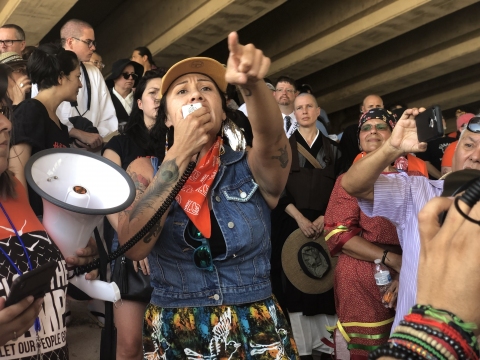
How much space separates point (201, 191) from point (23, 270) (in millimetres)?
668

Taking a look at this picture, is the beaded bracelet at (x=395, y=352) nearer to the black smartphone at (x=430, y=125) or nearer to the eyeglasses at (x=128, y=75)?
the black smartphone at (x=430, y=125)

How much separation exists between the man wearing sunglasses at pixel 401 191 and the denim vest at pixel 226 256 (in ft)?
1.73

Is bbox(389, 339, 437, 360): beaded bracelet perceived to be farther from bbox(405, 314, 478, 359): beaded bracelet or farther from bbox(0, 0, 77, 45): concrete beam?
bbox(0, 0, 77, 45): concrete beam

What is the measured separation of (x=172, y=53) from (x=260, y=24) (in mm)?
2281

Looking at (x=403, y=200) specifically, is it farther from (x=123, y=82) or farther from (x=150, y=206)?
(x=123, y=82)

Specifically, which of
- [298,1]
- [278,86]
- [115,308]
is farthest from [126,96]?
[298,1]

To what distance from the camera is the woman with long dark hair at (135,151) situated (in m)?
3.46

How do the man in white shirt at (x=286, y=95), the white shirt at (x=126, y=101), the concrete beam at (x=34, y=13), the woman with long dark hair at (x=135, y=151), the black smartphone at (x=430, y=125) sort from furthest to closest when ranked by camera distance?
the concrete beam at (x=34, y=13) < the man in white shirt at (x=286, y=95) < the white shirt at (x=126, y=101) < the woman with long dark hair at (x=135, y=151) < the black smartphone at (x=430, y=125)

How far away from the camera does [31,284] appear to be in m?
1.92

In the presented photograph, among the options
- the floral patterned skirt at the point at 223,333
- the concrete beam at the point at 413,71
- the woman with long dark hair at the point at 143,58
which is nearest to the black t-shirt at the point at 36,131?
the floral patterned skirt at the point at 223,333

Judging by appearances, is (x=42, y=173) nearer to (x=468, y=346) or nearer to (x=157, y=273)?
(x=157, y=273)

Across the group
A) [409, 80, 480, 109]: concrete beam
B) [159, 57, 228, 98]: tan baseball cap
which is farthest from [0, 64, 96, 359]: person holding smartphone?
[409, 80, 480, 109]: concrete beam

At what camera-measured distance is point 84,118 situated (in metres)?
4.79

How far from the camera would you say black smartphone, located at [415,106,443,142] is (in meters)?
2.25
